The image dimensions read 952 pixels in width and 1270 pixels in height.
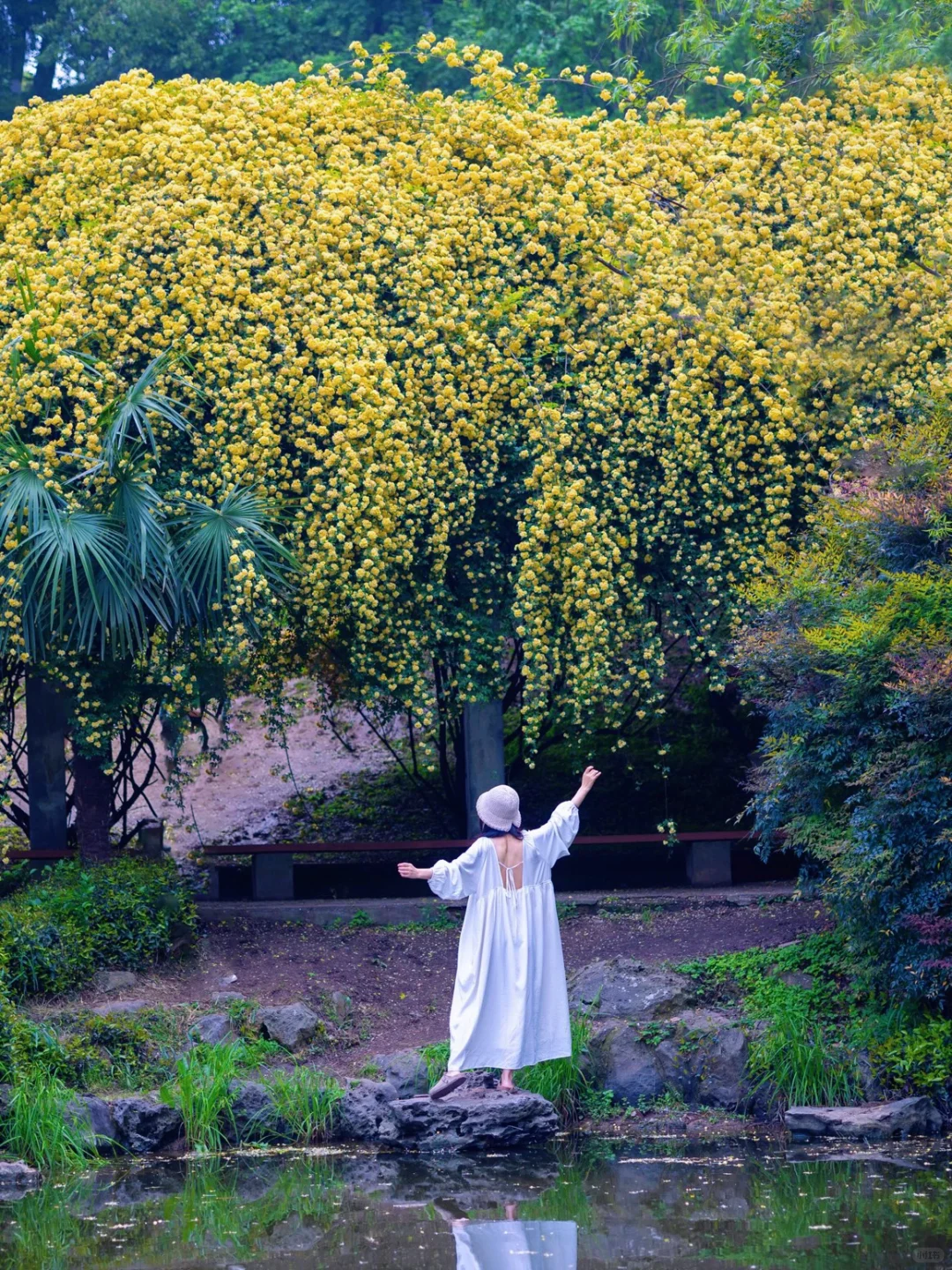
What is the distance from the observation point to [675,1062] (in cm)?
730

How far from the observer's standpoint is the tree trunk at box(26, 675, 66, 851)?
10.3 m

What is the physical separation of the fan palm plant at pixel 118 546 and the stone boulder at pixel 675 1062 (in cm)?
320

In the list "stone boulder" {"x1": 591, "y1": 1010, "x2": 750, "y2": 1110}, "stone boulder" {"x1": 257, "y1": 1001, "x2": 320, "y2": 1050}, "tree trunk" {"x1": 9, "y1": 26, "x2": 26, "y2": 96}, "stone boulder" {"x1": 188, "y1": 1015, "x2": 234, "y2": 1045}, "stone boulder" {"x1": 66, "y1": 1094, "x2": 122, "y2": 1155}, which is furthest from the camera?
"tree trunk" {"x1": 9, "y1": 26, "x2": 26, "y2": 96}

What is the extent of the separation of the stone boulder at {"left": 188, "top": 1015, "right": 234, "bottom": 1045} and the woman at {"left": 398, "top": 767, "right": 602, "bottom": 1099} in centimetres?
145

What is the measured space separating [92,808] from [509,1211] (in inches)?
194

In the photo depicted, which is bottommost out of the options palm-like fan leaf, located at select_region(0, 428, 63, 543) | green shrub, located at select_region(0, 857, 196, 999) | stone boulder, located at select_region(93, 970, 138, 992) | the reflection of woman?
the reflection of woman

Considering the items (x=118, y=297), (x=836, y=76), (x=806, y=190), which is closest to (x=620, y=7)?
(x=836, y=76)

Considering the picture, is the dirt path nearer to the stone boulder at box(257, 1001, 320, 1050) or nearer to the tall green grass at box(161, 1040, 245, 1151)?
the stone boulder at box(257, 1001, 320, 1050)

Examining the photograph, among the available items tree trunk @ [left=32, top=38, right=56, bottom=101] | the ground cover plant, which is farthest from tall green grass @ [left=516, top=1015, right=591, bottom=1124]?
tree trunk @ [left=32, top=38, right=56, bottom=101]

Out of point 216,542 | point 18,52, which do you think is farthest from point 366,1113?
point 18,52

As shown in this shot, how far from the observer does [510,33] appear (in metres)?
18.6

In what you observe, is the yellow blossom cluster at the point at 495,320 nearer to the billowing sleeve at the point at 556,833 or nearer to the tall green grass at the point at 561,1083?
the billowing sleeve at the point at 556,833

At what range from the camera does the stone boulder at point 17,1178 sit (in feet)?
20.6

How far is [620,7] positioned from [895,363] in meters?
4.02
